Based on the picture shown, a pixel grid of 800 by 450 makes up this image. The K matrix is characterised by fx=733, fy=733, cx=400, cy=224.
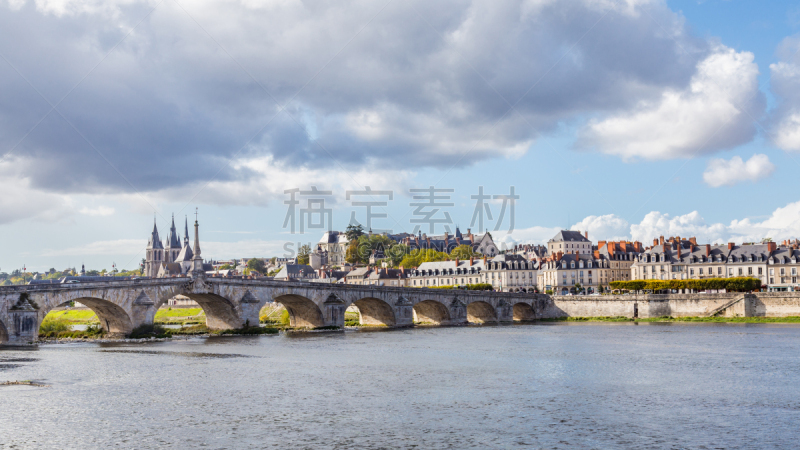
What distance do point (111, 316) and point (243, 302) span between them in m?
10.4

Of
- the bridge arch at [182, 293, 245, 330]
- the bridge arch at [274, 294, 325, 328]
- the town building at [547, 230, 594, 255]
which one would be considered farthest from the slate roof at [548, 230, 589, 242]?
the bridge arch at [182, 293, 245, 330]

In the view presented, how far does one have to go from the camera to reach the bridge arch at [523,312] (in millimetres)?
89938

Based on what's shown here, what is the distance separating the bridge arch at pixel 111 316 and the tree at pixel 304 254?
114884 mm

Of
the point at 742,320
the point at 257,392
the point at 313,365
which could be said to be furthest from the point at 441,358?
the point at 742,320

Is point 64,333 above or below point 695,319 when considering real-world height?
above

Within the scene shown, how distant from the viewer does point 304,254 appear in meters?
178

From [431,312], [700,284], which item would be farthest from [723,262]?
[431,312]

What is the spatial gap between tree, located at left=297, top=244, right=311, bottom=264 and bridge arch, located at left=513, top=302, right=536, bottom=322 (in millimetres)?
91053

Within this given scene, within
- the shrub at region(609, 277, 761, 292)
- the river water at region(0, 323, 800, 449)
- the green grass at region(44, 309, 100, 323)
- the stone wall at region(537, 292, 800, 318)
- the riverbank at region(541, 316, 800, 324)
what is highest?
the shrub at region(609, 277, 761, 292)

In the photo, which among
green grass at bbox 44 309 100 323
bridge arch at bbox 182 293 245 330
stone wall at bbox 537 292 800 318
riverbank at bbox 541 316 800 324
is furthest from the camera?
green grass at bbox 44 309 100 323

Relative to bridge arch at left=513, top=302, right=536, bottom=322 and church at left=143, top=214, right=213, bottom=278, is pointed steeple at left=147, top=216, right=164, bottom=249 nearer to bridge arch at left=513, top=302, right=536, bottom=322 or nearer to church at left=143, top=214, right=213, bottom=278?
church at left=143, top=214, right=213, bottom=278

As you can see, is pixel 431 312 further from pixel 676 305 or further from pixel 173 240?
pixel 173 240

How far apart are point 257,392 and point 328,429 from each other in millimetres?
8146

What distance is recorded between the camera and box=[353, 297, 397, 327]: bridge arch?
73438 mm
